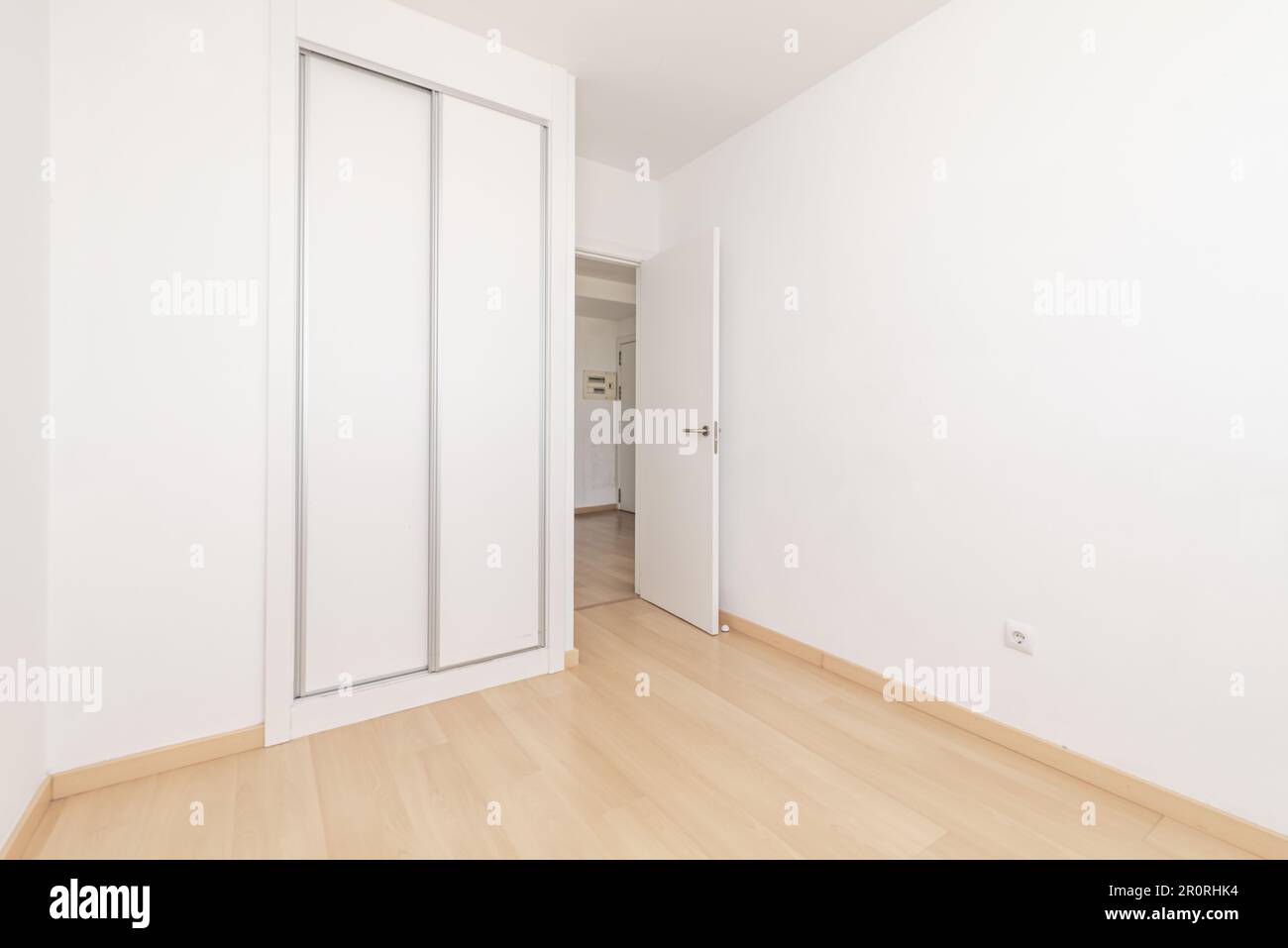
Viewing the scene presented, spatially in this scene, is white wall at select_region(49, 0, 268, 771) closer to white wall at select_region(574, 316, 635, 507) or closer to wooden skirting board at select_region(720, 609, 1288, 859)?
wooden skirting board at select_region(720, 609, 1288, 859)

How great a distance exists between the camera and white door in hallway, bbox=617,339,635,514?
7.36 metres

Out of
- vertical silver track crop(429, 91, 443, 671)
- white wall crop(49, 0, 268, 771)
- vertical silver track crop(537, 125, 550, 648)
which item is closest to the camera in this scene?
white wall crop(49, 0, 268, 771)

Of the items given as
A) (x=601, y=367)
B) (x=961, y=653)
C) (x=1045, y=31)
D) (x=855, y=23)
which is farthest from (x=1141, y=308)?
(x=601, y=367)

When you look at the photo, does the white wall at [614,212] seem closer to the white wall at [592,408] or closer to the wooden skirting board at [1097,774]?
the wooden skirting board at [1097,774]

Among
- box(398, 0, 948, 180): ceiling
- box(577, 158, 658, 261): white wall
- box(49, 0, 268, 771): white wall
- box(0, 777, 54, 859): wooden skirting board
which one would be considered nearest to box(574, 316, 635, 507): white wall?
box(577, 158, 658, 261): white wall

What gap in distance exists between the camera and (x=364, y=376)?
2.13 meters

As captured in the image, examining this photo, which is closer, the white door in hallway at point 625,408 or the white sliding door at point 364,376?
the white sliding door at point 364,376

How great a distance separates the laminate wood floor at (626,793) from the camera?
1489 millimetres

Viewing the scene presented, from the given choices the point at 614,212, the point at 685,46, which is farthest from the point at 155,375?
the point at 614,212

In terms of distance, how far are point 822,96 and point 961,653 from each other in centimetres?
239

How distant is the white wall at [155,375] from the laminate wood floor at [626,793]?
0.32 metres

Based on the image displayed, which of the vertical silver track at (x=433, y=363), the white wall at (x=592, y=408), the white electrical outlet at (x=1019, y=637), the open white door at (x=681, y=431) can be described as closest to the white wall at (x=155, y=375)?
the vertical silver track at (x=433, y=363)

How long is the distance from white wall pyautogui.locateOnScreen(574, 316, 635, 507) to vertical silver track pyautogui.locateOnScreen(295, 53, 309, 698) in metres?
5.00
